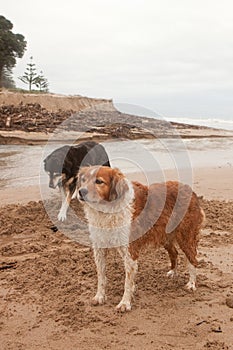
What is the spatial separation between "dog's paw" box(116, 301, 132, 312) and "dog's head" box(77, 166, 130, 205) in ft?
3.16

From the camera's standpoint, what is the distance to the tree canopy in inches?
1688

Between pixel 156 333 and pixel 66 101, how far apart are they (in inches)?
1498

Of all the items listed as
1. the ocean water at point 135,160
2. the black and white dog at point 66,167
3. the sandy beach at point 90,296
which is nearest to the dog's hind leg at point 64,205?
the black and white dog at point 66,167

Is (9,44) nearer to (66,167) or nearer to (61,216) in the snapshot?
(66,167)

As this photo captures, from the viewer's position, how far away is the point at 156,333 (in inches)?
144

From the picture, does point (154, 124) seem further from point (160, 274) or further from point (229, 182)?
point (160, 274)

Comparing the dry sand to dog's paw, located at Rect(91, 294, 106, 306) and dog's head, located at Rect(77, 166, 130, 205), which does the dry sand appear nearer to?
dog's paw, located at Rect(91, 294, 106, 306)

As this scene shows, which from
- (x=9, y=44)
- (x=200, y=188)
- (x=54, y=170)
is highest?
(x=9, y=44)

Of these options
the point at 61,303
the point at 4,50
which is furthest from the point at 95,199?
the point at 4,50

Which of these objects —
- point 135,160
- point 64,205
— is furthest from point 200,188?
point 135,160

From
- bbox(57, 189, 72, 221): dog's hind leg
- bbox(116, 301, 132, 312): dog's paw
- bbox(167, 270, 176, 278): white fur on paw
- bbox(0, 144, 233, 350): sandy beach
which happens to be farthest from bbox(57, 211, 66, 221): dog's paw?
bbox(116, 301, 132, 312): dog's paw

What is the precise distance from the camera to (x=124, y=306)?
13.5 feet

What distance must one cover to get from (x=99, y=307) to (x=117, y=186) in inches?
46.8

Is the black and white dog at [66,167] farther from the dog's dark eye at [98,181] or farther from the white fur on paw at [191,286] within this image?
the dog's dark eye at [98,181]
